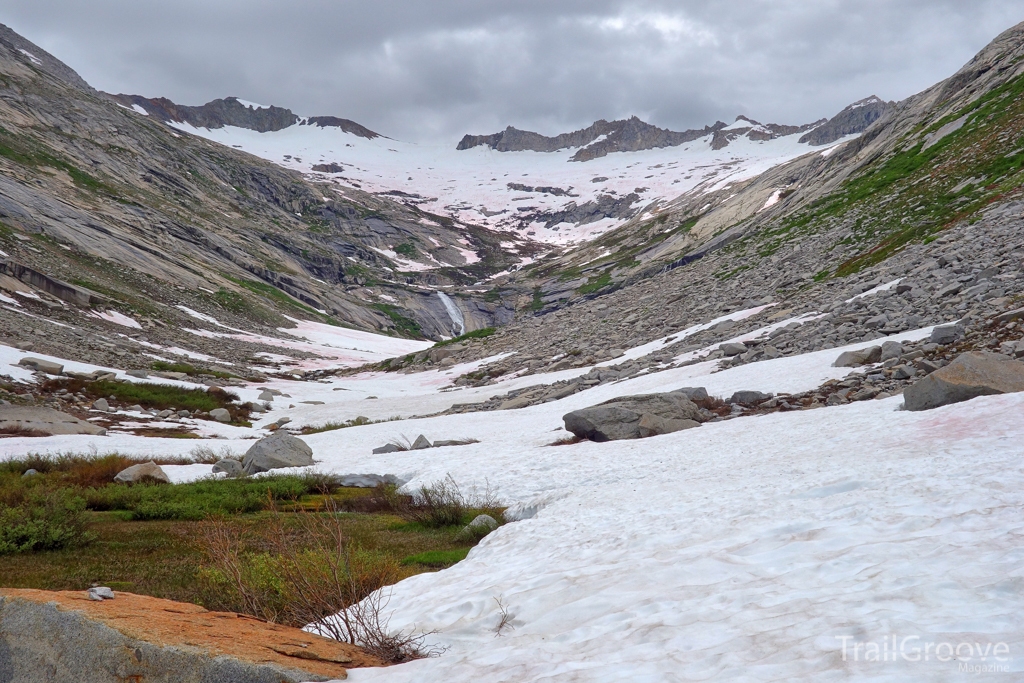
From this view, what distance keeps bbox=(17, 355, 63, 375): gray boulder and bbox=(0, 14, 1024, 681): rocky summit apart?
4.4 inches

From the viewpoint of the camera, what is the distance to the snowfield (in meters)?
4.37

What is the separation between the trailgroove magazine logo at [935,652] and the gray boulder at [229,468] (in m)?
19.5

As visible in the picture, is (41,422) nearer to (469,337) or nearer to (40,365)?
(40,365)

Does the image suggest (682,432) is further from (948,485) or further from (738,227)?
(738,227)

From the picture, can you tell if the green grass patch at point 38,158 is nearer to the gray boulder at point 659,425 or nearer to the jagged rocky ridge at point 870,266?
the jagged rocky ridge at point 870,266

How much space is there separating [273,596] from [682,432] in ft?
41.0

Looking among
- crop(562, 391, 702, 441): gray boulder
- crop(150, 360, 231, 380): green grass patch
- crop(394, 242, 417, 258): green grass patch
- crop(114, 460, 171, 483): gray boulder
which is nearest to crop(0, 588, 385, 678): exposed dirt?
crop(114, 460, 171, 483): gray boulder

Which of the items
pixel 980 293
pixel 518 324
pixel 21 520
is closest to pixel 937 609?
pixel 21 520

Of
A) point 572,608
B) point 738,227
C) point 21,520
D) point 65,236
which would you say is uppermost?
point 65,236

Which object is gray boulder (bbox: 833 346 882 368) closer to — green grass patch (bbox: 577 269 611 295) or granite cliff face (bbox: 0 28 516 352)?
granite cliff face (bbox: 0 28 516 352)

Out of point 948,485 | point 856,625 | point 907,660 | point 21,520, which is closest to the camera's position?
point 907,660

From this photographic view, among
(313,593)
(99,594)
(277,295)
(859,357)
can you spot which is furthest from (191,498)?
(277,295)

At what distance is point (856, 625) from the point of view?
4.50 m

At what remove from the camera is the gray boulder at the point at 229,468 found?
19703 mm
